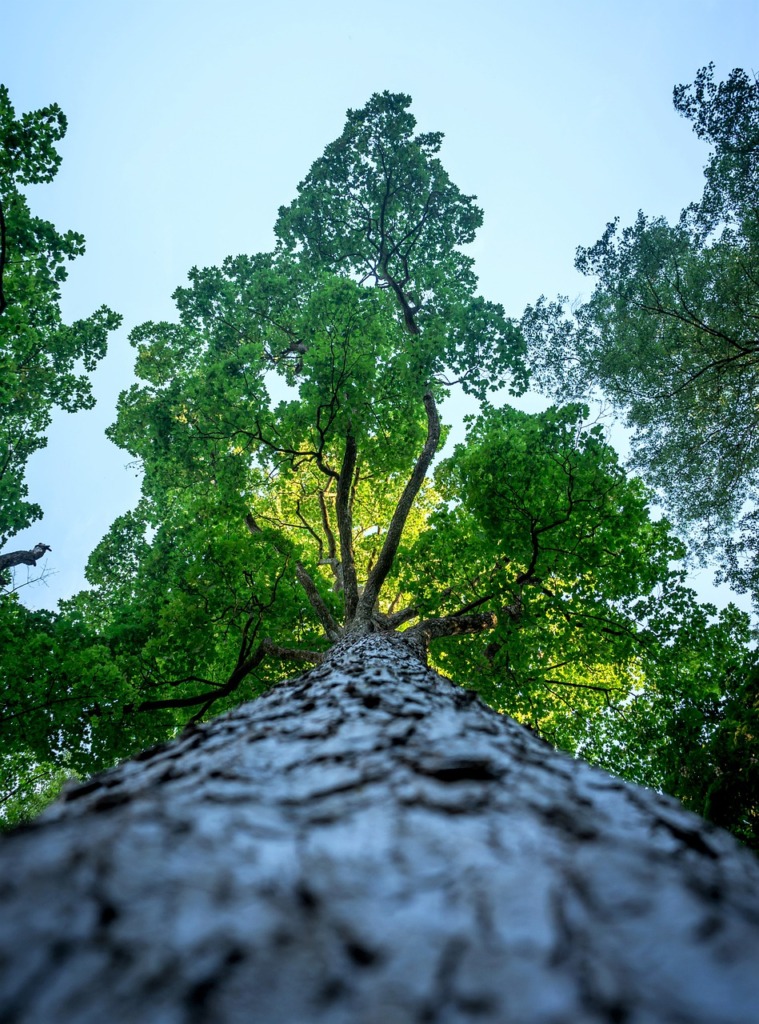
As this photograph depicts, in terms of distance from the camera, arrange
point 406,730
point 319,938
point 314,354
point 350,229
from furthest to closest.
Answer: point 350,229 < point 314,354 < point 406,730 < point 319,938

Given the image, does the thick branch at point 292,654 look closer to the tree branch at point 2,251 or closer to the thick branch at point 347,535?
the thick branch at point 347,535

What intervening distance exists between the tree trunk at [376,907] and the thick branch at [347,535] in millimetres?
9918

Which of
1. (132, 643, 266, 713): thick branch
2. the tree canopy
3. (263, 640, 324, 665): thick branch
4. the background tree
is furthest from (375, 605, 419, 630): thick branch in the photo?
the background tree

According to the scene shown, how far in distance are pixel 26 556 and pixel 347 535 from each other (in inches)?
533

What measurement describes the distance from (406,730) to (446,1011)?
148 cm

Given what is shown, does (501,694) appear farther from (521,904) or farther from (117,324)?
(117,324)

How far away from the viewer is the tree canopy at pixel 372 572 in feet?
33.6

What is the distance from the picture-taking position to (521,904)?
109cm

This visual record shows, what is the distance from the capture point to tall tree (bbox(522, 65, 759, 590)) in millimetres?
13352

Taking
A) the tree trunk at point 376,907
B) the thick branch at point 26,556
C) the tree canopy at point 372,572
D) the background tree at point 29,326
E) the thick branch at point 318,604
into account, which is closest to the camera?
the tree trunk at point 376,907

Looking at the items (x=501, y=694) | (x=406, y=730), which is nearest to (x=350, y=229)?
(x=501, y=694)

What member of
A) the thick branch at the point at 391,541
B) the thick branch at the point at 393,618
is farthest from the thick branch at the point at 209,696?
the thick branch at the point at 393,618

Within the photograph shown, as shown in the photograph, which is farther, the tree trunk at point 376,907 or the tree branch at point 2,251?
the tree branch at point 2,251

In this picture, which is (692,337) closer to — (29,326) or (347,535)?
(347,535)
